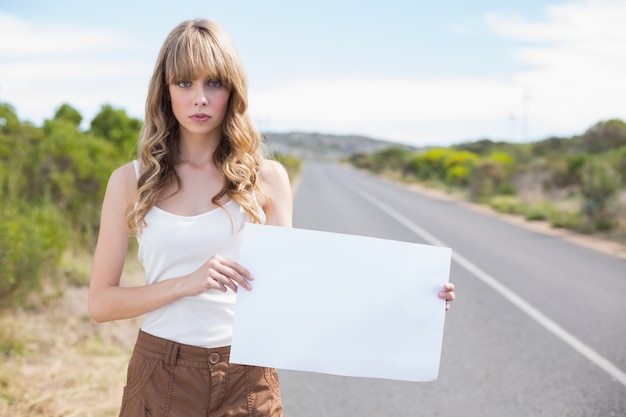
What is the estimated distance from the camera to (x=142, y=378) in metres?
1.87

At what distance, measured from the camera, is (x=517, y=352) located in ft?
18.5

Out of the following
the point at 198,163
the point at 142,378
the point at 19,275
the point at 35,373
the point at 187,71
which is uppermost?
the point at 187,71

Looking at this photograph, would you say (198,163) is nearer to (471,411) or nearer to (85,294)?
(471,411)

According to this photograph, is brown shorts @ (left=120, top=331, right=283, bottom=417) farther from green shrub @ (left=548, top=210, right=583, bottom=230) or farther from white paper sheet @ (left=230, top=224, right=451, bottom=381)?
green shrub @ (left=548, top=210, right=583, bottom=230)

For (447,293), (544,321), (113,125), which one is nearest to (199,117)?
(447,293)

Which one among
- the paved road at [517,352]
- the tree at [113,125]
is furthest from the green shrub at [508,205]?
the tree at [113,125]

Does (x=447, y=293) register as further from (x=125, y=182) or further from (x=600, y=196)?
(x=600, y=196)

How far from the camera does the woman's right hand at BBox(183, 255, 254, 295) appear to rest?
174cm

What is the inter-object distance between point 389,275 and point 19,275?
4323mm

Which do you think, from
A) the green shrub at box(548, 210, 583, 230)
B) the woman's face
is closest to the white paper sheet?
the woman's face

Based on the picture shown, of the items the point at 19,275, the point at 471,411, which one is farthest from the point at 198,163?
the point at 19,275

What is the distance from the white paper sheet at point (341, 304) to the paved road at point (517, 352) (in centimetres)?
8

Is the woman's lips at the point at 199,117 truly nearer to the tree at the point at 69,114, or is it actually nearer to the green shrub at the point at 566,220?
the tree at the point at 69,114

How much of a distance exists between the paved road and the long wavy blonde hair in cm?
62
